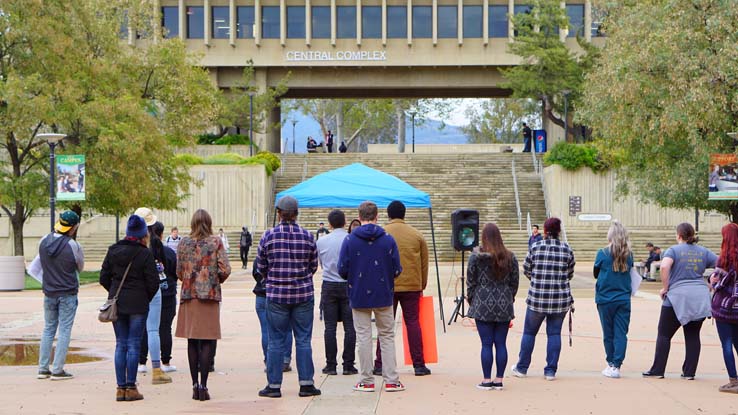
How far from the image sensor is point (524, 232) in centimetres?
4172

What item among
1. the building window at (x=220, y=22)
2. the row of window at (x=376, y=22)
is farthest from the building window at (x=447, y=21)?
the building window at (x=220, y=22)

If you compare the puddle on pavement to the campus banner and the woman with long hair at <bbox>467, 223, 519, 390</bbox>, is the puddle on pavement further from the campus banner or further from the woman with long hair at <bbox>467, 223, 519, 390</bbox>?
the campus banner

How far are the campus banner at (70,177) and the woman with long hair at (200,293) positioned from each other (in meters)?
16.4

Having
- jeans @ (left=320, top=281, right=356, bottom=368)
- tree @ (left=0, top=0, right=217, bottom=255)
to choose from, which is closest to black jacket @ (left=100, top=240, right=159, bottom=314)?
jeans @ (left=320, top=281, right=356, bottom=368)

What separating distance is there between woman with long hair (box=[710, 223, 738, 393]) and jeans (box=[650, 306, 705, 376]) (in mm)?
374

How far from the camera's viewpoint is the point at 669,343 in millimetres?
10289

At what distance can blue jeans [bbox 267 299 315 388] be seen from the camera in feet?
29.4

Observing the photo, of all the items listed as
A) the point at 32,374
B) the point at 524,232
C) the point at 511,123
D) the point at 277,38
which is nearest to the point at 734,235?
the point at 32,374

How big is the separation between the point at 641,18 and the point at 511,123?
62.4 metres

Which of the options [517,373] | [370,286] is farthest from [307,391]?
[517,373]

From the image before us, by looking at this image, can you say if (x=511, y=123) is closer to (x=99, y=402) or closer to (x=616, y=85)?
(x=616, y=85)

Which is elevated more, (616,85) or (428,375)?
(616,85)

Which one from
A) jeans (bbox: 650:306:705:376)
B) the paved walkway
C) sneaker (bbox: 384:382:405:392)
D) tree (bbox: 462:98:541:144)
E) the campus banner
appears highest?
tree (bbox: 462:98:541:144)

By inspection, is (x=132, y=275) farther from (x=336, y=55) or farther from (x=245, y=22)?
(x=245, y=22)
